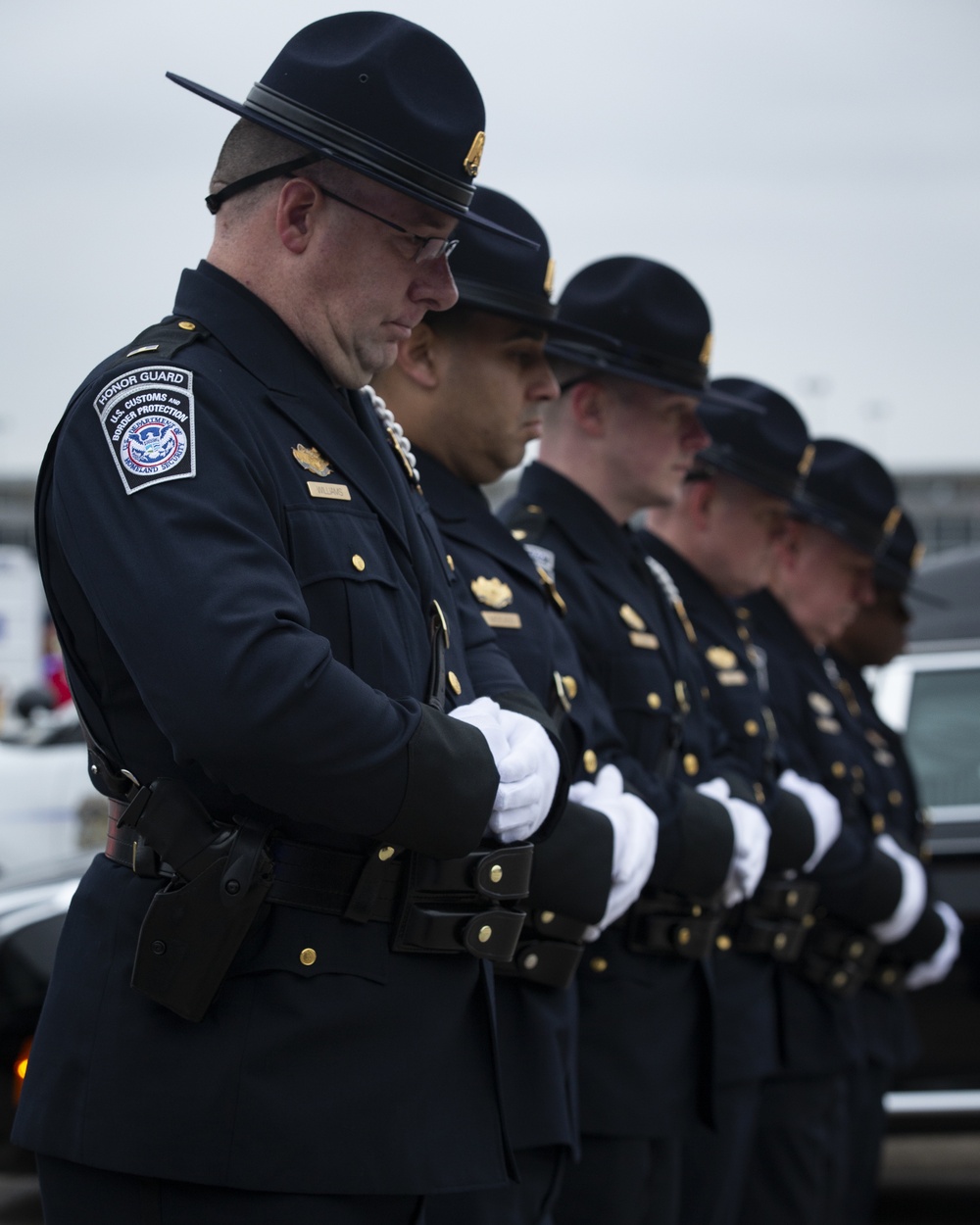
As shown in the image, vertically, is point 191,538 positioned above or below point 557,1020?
above

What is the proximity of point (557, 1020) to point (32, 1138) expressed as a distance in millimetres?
1045

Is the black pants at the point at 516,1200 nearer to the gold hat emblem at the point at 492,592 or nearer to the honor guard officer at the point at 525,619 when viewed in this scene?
the honor guard officer at the point at 525,619

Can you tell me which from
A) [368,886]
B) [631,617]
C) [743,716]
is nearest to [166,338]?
[368,886]

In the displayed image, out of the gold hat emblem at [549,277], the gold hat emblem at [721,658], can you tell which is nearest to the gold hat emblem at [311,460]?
the gold hat emblem at [549,277]

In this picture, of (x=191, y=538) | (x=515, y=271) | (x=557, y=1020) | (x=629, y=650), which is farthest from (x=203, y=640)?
(x=629, y=650)

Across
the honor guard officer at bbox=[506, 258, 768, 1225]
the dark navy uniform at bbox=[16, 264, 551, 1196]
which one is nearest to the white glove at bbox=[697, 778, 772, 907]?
the honor guard officer at bbox=[506, 258, 768, 1225]

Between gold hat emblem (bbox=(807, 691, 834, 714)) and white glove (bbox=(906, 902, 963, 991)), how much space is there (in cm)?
63

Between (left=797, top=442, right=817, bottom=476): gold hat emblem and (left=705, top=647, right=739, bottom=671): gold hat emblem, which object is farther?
(left=797, top=442, right=817, bottom=476): gold hat emblem

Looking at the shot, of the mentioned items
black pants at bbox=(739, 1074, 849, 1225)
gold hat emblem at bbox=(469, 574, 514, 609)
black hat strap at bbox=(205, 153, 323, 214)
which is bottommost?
black pants at bbox=(739, 1074, 849, 1225)

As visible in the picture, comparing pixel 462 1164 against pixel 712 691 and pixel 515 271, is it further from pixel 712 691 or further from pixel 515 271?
pixel 712 691

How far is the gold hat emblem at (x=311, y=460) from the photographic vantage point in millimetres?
2088

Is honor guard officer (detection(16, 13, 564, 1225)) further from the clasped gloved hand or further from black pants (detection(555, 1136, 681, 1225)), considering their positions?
black pants (detection(555, 1136, 681, 1225))

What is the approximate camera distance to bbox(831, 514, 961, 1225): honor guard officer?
4.76 meters

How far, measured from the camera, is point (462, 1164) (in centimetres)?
207
